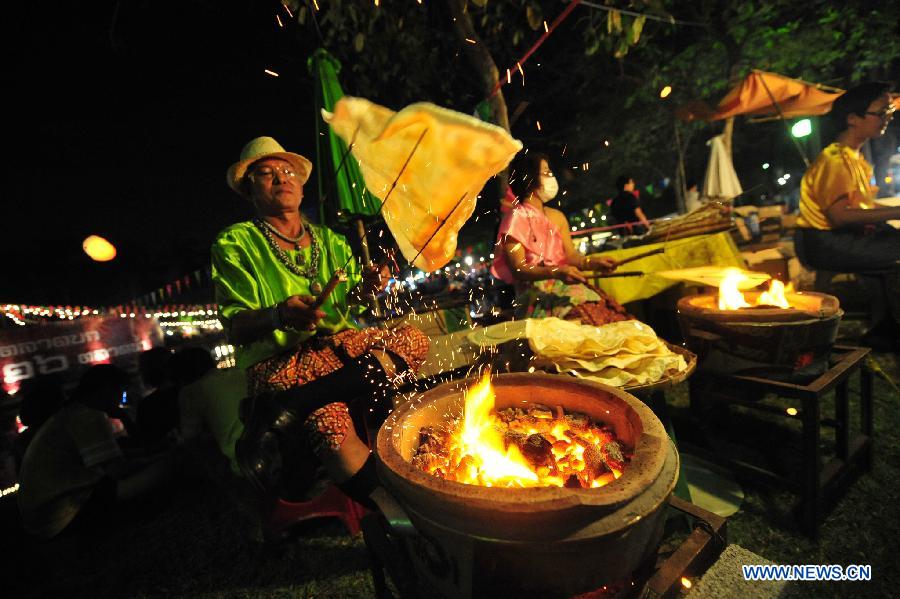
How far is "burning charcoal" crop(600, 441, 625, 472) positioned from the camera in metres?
1.66

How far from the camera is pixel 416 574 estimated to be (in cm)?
177

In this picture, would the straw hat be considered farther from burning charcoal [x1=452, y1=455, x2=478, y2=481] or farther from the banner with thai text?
the banner with thai text

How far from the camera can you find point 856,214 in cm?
485

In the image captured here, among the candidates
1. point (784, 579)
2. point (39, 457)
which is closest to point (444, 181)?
point (784, 579)

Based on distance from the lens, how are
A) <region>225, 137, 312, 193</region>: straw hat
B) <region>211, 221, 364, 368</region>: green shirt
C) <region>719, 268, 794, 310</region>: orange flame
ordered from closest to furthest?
1. <region>211, 221, 364, 368</region>: green shirt
2. <region>225, 137, 312, 193</region>: straw hat
3. <region>719, 268, 794, 310</region>: orange flame

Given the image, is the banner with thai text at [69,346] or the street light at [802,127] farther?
the street light at [802,127]

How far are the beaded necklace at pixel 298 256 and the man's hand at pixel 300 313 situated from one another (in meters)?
0.63

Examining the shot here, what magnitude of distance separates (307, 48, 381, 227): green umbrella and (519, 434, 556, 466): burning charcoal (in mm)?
3169

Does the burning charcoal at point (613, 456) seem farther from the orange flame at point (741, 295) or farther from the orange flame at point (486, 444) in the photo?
the orange flame at point (741, 295)

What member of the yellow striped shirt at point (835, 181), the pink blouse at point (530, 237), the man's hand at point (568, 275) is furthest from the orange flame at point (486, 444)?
the yellow striped shirt at point (835, 181)

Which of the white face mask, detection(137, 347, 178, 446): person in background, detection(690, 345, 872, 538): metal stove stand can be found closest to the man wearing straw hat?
the white face mask

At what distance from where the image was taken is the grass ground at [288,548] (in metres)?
2.51

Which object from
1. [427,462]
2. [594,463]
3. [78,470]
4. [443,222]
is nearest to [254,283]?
[443,222]

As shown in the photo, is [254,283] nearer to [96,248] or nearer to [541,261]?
[541,261]
